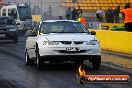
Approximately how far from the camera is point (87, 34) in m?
14.8

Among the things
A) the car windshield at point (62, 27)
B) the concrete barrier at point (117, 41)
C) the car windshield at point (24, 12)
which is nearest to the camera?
the car windshield at point (62, 27)

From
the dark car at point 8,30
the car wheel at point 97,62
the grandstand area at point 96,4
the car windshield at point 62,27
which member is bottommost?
the dark car at point 8,30

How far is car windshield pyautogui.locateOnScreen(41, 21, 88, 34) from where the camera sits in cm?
1518

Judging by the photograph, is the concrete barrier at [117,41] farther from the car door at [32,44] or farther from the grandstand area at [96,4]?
the grandstand area at [96,4]

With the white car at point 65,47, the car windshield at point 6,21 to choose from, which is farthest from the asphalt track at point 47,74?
the car windshield at point 6,21

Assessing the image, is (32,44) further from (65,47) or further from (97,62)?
(97,62)

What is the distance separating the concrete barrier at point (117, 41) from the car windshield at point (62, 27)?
18.9 ft

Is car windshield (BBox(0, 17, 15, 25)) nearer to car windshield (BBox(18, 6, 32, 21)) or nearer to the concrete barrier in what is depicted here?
the concrete barrier

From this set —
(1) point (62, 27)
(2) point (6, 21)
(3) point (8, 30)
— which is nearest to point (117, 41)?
(1) point (62, 27)

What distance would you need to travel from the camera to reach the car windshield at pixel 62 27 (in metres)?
15.2

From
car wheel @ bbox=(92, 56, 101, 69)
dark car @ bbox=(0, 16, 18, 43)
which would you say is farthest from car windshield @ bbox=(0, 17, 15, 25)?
car wheel @ bbox=(92, 56, 101, 69)

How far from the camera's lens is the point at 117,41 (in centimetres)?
2231

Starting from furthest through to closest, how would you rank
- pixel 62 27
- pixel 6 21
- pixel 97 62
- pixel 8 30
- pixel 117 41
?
1. pixel 6 21
2. pixel 8 30
3. pixel 117 41
4. pixel 62 27
5. pixel 97 62

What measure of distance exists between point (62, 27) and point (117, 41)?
737 centimetres
